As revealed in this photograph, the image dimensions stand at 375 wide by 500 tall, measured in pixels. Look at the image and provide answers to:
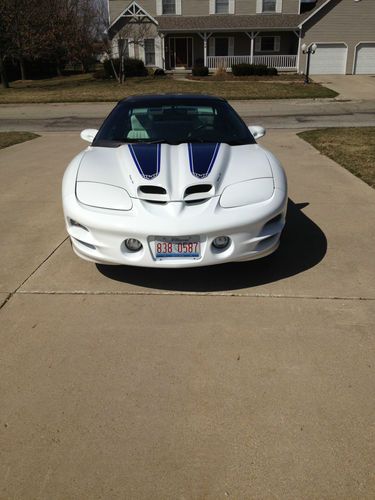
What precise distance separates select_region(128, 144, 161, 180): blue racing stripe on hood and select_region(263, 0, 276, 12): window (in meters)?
33.1

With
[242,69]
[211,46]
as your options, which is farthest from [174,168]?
[211,46]

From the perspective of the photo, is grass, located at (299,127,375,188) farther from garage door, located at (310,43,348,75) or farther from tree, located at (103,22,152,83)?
tree, located at (103,22,152,83)

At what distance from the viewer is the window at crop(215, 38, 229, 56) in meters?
33.6

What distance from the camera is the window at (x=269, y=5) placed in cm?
3262

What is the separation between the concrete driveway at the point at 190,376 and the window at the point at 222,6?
32.8 m

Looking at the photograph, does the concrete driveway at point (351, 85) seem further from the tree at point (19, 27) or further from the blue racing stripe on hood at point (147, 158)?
the blue racing stripe on hood at point (147, 158)

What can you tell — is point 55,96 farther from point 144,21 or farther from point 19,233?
point 19,233

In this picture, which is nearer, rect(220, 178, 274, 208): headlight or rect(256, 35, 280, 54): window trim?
rect(220, 178, 274, 208): headlight

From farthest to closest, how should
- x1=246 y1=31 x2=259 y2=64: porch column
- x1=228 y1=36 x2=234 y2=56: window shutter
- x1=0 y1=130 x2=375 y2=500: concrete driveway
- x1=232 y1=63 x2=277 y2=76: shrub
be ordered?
x1=228 y1=36 x2=234 y2=56: window shutter
x1=246 y1=31 x2=259 y2=64: porch column
x1=232 y1=63 x2=277 y2=76: shrub
x1=0 y1=130 x2=375 y2=500: concrete driveway

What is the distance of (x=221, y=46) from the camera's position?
33.8 m

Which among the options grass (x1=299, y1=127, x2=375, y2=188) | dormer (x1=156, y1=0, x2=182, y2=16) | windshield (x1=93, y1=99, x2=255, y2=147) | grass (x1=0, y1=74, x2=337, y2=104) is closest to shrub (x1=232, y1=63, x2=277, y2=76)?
grass (x1=0, y1=74, x2=337, y2=104)

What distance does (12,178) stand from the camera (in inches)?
285

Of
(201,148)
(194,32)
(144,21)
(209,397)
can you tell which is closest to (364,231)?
(201,148)

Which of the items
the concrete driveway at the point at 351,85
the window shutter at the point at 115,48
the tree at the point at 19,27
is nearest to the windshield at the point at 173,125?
the concrete driveway at the point at 351,85
